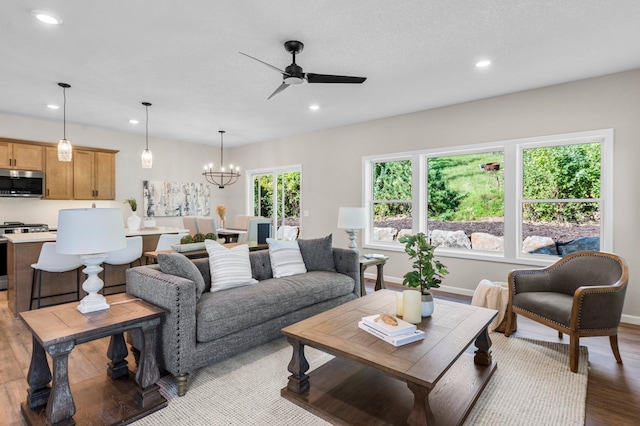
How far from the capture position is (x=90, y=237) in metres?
2.03

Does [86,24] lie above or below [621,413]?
above

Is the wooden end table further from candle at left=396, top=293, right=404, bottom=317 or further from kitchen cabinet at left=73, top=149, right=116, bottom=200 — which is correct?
kitchen cabinet at left=73, top=149, right=116, bottom=200

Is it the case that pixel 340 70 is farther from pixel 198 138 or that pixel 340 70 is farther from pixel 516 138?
pixel 198 138

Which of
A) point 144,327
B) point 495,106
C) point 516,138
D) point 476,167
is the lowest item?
point 144,327

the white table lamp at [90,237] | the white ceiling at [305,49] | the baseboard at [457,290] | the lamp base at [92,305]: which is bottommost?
the baseboard at [457,290]

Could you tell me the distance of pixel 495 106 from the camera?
4.42m

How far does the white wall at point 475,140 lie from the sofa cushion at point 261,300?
7.44 ft

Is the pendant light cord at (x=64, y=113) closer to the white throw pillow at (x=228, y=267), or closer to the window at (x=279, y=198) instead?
the white throw pillow at (x=228, y=267)

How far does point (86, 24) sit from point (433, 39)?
2.89 metres

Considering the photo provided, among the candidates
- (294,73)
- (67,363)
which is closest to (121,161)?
(294,73)

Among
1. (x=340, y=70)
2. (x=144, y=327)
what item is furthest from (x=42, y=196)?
(x=340, y=70)

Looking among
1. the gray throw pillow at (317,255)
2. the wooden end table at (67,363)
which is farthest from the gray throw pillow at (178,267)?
the gray throw pillow at (317,255)

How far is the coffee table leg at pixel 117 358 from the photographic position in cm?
237

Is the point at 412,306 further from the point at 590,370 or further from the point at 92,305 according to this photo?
the point at 92,305
